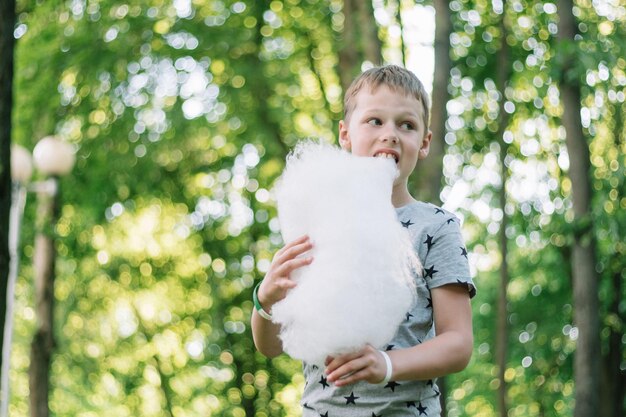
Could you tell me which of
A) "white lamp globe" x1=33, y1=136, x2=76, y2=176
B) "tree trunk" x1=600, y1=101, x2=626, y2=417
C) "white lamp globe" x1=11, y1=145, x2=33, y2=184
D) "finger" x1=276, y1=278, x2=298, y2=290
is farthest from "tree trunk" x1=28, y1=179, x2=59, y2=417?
"finger" x1=276, y1=278, x2=298, y2=290

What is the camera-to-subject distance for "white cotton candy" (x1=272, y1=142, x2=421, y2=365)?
6.23ft

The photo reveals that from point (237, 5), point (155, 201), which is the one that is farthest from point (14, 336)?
point (237, 5)

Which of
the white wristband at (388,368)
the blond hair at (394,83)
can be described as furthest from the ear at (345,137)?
the white wristband at (388,368)

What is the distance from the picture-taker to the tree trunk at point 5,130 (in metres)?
5.92

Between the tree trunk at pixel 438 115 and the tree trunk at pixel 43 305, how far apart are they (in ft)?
18.2

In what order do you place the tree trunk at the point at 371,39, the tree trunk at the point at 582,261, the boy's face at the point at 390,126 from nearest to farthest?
the boy's face at the point at 390,126 → the tree trunk at the point at 371,39 → the tree trunk at the point at 582,261

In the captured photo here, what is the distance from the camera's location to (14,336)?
59.4 ft

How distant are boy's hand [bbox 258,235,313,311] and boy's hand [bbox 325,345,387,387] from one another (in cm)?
21

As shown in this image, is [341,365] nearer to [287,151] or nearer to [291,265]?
[291,265]

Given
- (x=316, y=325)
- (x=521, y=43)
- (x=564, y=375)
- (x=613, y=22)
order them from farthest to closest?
(x=564, y=375) < (x=521, y=43) < (x=613, y=22) < (x=316, y=325)

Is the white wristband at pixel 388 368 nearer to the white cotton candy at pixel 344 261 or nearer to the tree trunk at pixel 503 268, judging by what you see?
the white cotton candy at pixel 344 261

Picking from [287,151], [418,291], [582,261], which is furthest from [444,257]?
[287,151]

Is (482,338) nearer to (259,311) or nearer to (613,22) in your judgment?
(613,22)

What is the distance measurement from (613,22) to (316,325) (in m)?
8.06
